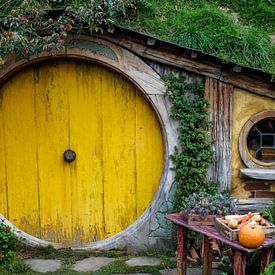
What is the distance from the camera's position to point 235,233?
3918 millimetres

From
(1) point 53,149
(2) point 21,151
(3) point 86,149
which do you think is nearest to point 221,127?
(3) point 86,149

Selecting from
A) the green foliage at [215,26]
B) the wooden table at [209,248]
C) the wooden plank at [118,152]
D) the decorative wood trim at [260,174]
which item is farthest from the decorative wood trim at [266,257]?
the green foliage at [215,26]

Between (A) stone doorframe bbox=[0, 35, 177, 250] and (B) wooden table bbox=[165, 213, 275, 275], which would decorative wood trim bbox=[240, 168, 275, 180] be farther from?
(B) wooden table bbox=[165, 213, 275, 275]

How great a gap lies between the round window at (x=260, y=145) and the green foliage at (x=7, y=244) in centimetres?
270

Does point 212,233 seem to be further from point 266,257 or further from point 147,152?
point 147,152

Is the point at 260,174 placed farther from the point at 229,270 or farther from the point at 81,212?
the point at 81,212

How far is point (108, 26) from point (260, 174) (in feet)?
7.53

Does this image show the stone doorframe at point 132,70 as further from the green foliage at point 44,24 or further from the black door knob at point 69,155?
the black door knob at point 69,155

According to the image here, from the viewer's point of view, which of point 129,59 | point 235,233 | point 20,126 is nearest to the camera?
point 235,233

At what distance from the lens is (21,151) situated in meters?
5.62

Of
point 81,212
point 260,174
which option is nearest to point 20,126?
point 81,212

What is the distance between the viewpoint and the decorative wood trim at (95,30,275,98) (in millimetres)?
5035

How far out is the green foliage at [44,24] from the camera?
4.65 m

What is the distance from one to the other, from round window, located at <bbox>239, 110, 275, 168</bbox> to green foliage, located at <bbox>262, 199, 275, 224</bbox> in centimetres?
48
